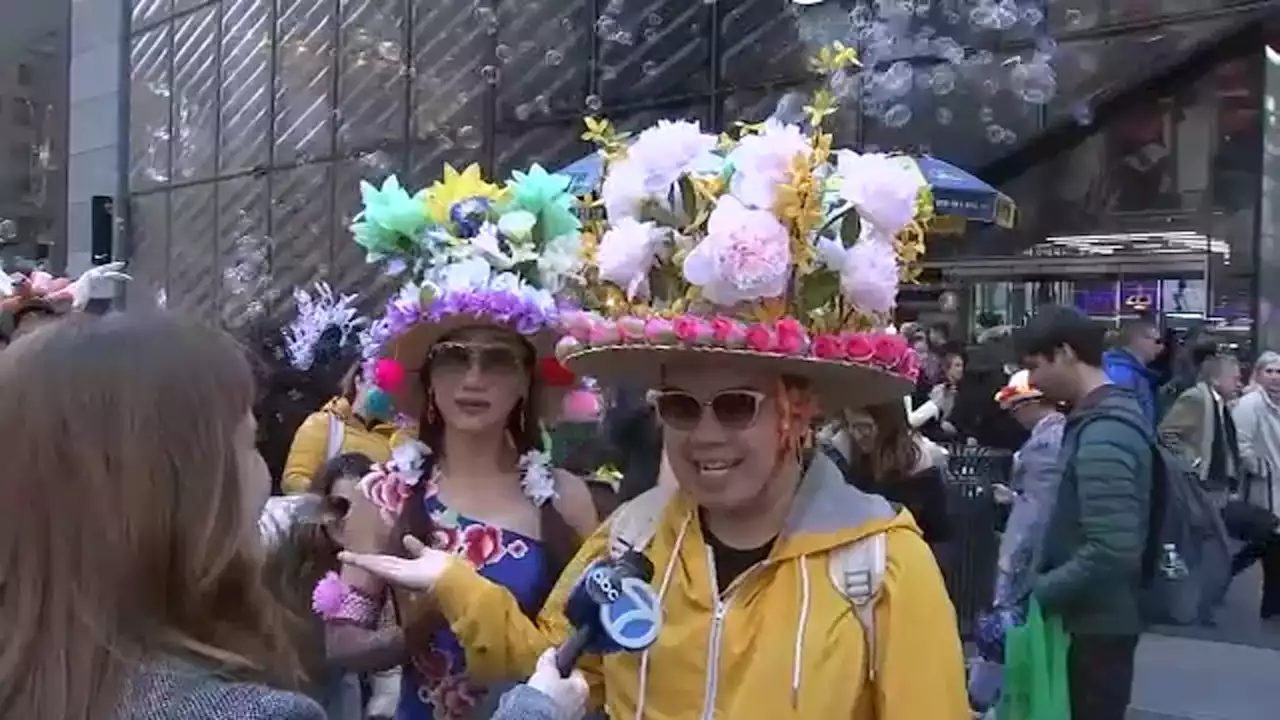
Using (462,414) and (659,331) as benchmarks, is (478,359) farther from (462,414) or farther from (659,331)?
(659,331)

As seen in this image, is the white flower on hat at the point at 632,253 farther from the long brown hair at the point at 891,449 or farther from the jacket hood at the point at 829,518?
the long brown hair at the point at 891,449

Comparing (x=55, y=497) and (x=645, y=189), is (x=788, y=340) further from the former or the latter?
(x=55, y=497)

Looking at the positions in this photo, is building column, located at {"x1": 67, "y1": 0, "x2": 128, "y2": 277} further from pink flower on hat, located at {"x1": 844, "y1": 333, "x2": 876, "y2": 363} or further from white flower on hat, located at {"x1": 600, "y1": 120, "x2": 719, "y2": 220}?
pink flower on hat, located at {"x1": 844, "y1": 333, "x2": 876, "y2": 363}

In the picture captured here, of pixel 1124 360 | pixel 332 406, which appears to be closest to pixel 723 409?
pixel 332 406

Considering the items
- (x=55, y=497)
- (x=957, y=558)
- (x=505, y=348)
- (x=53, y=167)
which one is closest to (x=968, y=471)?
(x=957, y=558)

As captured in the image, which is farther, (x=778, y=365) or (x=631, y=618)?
(x=778, y=365)

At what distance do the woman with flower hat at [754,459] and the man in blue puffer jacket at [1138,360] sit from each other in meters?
3.18

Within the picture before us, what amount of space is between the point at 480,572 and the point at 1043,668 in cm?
236

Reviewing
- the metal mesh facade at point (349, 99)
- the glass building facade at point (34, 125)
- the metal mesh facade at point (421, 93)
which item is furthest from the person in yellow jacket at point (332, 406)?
the glass building facade at point (34, 125)

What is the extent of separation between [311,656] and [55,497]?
1.39 meters

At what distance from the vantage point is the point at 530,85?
15.6 m

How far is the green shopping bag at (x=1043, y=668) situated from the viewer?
4895 mm

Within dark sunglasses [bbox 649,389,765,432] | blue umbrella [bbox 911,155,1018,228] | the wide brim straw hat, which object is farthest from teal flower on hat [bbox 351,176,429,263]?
blue umbrella [bbox 911,155,1018,228]

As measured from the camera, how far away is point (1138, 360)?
7863 mm
